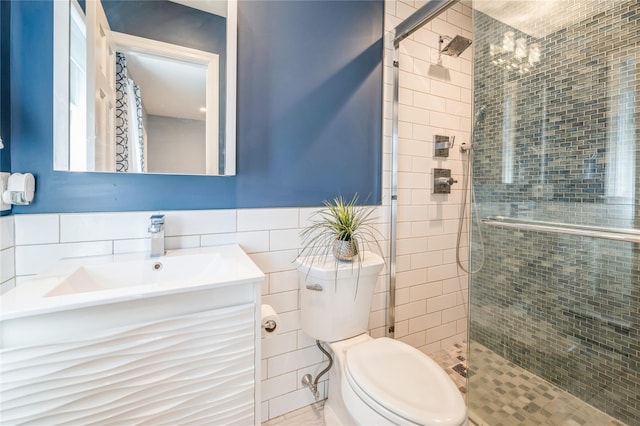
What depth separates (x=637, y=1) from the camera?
109 cm

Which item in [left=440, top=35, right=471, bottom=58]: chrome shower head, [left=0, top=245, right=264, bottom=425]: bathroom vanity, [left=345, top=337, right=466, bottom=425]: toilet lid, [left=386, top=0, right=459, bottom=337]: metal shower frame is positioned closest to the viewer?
[left=0, top=245, right=264, bottom=425]: bathroom vanity

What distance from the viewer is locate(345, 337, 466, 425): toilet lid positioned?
32.0 inches

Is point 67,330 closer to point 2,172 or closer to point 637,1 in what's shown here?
point 2,172

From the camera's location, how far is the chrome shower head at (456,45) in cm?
163

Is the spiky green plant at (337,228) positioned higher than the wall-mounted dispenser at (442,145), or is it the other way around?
the wall-mounted dispenser at (442,145)

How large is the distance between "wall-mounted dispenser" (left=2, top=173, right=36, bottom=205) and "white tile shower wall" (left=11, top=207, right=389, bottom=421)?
Result: 64mm

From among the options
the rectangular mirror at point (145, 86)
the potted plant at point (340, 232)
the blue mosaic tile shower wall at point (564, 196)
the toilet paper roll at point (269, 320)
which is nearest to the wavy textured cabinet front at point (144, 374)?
the toilet paper roll at point (269, 320)

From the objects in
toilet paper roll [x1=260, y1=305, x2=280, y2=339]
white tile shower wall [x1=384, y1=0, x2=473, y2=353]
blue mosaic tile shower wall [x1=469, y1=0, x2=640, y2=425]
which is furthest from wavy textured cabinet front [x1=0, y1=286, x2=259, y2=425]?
blue mosaic tile shower wall [x1=469, y1=0, x2=640, y2=425]

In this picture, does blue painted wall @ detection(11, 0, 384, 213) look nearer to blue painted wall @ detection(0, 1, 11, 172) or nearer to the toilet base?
blue painted wall @ detection(0, 1, 11, 172)

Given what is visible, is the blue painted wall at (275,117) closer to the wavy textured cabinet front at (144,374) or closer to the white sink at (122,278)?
the white sink at (122,278)

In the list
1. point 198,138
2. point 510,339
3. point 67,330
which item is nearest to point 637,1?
point 510,339

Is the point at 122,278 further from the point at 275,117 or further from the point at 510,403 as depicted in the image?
the point at 510,403

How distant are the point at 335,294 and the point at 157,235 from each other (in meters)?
0.74

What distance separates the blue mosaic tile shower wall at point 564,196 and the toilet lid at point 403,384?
0.59m
